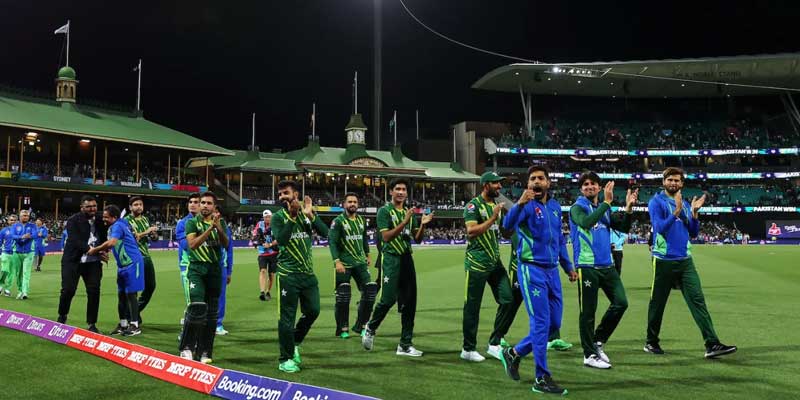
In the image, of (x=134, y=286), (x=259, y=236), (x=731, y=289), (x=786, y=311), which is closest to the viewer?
(x=134, y=286)

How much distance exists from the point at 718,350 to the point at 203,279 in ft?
22.1

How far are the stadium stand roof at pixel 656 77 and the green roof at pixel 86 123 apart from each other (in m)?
36.0

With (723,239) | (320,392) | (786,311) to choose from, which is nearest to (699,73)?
(723,239)

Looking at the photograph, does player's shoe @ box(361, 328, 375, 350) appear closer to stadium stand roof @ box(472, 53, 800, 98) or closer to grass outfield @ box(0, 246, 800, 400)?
grass outfield @ box(0, 246, 800, 400)

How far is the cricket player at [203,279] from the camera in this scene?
744 centimetres

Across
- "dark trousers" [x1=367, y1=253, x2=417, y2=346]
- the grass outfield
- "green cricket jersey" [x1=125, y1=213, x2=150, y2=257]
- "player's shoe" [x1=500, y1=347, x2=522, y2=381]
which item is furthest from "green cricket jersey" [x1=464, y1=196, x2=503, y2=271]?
"green cricket jersey" [x1=125, y1=213, x2=150, y2=257]

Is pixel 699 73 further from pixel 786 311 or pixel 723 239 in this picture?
pixel 786 311

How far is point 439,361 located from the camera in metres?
7.63

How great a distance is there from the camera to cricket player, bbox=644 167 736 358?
25.6ft

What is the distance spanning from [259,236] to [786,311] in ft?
38.8

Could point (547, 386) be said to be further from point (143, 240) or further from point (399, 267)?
point (143, 240)

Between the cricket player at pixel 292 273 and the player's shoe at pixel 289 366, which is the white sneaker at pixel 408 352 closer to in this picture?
the cricket player at pixel 292 273

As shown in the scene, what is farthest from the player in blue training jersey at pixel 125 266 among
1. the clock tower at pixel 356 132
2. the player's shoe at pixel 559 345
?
the clock tower at pixel 356 132

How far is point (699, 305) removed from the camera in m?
7.73
